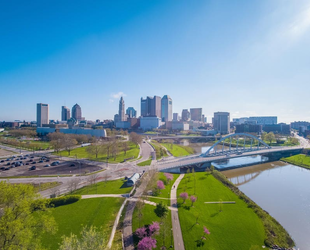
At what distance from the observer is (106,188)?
30.0m

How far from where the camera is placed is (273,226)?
72.1 ft

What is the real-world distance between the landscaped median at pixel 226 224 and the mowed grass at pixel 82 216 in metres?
8.62

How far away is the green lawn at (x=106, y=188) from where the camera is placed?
92.8 ft

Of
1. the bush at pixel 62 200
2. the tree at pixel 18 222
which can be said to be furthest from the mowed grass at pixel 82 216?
the tree at pixel 18 222

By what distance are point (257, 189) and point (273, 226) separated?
16.4 meters

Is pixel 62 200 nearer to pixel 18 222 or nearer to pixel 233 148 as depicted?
pixel 18 222

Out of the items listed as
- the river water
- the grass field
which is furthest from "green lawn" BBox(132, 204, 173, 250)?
the grass field

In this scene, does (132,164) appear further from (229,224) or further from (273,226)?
(273,226)

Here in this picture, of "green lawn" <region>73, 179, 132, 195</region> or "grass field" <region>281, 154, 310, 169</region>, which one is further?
"grass field" <region>281, 154, 310, 169</region>

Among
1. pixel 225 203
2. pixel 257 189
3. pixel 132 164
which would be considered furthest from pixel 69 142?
pixel 257 189

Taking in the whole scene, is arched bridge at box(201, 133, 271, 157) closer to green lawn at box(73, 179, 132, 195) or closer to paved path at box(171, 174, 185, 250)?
paved path at box(171, 174, 185, 250)

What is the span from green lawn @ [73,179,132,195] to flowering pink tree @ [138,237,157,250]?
12.1 m

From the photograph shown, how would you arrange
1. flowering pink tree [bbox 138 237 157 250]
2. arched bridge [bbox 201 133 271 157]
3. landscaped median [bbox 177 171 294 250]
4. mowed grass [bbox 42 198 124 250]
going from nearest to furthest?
flowering pink tree [bbox 138 237 157 250] < mowed grass [bbox 42 198 124 250] < landscaped median [bbox 177 171 294 250] < arched bridge [bbox 201 133 271 157]

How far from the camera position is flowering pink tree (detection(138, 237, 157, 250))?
15.7 metres
